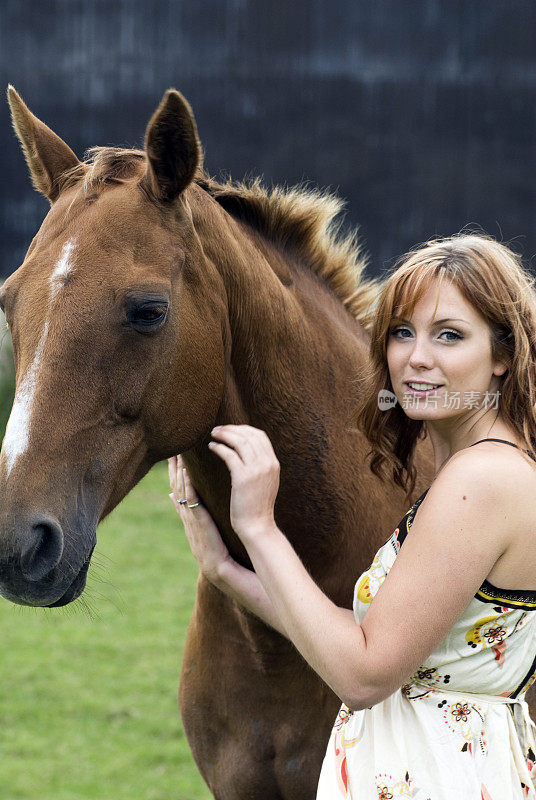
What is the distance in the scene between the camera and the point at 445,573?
143 centimetres

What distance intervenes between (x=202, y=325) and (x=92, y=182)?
1.23 ft

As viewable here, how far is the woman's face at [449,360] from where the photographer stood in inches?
61.7

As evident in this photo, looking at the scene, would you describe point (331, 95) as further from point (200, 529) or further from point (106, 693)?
point (200, 529)

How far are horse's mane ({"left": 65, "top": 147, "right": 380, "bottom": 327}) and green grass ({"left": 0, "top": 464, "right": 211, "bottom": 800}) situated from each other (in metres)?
1.51

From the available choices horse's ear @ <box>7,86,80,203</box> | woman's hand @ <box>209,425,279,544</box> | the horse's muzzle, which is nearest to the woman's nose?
woman's hand @ <box>209,425,279,544</box>

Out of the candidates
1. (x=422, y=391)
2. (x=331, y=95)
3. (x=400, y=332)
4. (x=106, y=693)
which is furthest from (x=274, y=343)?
(x=331, y=95)

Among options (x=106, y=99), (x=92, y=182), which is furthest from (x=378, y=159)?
(x=92, y=182)

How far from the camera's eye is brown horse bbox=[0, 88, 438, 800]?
1616mm

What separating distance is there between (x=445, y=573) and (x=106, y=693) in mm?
4036

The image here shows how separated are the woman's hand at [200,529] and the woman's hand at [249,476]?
326mm

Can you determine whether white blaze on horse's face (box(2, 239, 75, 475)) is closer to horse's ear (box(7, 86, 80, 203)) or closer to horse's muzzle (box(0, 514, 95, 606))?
horse's muzzle (box(0, 514, 95, 606))

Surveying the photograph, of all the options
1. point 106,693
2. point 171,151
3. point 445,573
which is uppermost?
point 171,151

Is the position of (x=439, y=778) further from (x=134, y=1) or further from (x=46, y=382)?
(x=134, y=1)

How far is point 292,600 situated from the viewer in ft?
4.96
